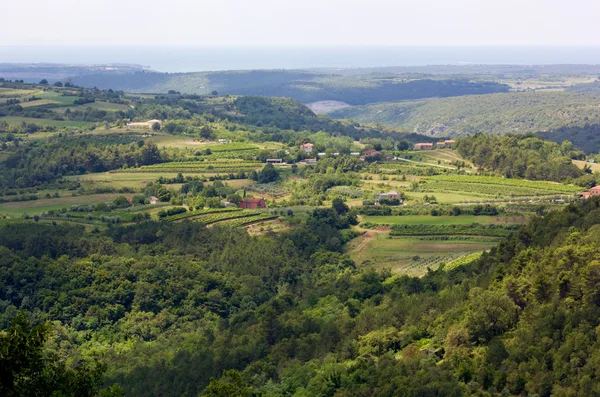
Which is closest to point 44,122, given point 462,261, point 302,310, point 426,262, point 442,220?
point 442,220

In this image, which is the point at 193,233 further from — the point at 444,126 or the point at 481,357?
the point at 444,126

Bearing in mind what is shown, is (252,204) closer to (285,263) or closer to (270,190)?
(270,190)

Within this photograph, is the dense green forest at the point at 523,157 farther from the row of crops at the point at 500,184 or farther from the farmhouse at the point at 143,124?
the farmhouse at the point at 143,124

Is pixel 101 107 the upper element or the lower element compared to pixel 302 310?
upper

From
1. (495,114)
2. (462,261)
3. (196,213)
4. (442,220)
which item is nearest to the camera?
(462,261)

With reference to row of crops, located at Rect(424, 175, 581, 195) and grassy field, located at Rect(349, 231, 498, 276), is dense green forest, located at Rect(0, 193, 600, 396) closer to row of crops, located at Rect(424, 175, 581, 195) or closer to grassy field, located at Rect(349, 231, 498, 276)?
grassy field, located at Rect(349, 231, 498, 276)

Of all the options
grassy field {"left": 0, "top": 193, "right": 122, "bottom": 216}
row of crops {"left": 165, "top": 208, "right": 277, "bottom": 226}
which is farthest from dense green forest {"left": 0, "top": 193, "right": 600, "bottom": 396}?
grassy field {"left": 0, "top": 193, "right": 122, "bottom": 216}

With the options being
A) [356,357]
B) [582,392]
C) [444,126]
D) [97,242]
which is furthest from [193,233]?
[444,126]

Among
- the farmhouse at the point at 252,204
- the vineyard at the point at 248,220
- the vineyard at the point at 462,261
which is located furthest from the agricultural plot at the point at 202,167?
the vineyard at the point at 462,261
